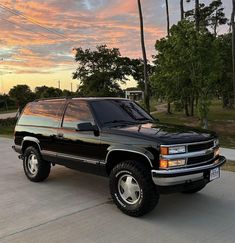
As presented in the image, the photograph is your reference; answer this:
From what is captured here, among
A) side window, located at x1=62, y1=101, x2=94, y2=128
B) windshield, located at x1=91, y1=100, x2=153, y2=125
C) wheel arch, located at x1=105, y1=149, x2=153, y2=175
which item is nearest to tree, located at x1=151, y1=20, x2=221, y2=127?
windshield, located at x1=91, y1=100, x2=153, y2=125

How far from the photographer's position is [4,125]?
2498 centimetres

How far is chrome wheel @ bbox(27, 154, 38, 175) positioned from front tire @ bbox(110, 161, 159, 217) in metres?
2.43

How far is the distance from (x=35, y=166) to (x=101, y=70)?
121 feet

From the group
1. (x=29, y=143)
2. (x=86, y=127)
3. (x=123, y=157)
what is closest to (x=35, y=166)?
(x=29, y=143)

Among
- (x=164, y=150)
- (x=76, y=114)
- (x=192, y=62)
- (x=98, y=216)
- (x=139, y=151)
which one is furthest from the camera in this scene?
(x=192, y=62)

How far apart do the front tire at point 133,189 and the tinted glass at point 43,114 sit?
6.33 feet

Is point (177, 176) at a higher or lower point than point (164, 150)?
lower

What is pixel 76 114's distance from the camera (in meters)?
6.67

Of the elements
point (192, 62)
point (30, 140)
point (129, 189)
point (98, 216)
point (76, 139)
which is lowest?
Answer: point (98, 216)

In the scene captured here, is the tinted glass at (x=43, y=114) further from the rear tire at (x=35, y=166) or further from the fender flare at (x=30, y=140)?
the rear tire at (x=35, y=166)

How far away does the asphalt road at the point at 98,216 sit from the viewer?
4691 millimetres

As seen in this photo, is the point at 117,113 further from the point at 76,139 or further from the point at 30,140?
the point at 30,140

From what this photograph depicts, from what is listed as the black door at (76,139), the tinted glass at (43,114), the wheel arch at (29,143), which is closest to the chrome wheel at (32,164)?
A: the wheel arch at (29,143)

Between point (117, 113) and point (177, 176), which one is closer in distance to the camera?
point (177, 176)
